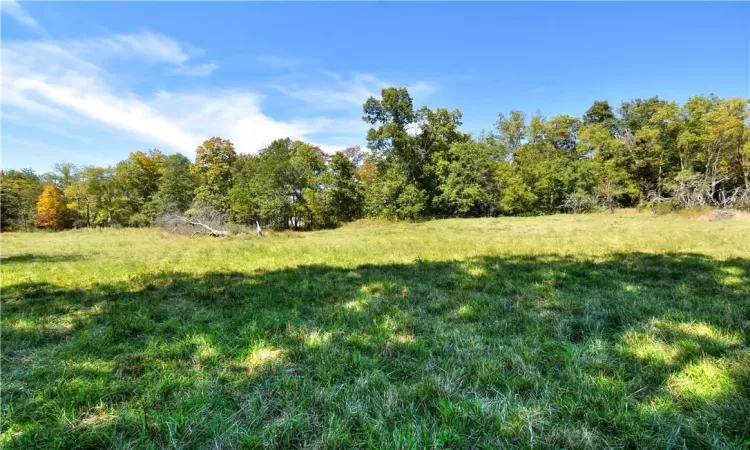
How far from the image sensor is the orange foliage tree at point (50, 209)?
46656 millimetres

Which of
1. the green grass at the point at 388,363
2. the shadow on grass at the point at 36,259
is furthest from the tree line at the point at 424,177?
the green grass at the point at 388,363

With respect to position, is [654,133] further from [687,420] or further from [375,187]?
[687,420]

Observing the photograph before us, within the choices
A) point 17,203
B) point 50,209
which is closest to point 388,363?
point 50,209

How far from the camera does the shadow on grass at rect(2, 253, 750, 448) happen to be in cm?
230

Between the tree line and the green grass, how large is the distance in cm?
3031

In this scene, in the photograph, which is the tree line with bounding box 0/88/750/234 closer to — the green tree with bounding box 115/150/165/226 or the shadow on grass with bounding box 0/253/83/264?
the green tree with bounding box 115/150/165/226

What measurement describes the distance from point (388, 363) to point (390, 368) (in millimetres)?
88

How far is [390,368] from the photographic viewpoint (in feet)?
10.6

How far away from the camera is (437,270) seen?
25.8 ft

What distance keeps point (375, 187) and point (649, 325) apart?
35.4 metres

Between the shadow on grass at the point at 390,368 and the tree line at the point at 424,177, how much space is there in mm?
30729

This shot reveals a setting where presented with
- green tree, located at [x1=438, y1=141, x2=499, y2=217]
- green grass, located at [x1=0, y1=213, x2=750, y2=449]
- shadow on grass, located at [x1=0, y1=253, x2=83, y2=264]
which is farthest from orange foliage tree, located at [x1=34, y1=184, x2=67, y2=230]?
green grass, located at [x1=0, y1=213, x2=750, y2=449]

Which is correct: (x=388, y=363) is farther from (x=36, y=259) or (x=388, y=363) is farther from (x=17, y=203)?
(x=17, y=203)

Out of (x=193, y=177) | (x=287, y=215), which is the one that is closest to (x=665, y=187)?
(x=287, y=215)
